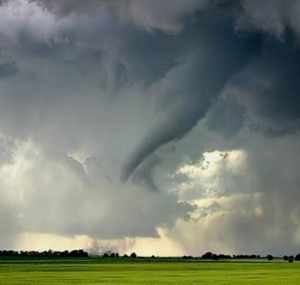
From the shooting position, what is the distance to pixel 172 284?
59.8 m

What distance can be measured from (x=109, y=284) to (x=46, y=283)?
259 inches

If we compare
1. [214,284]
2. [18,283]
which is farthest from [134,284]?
[18,283]

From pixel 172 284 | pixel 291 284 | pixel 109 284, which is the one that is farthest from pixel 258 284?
pixel 109 284

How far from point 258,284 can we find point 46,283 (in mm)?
21068

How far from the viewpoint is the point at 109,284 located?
61.2m

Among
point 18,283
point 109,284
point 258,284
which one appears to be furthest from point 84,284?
point 258,284

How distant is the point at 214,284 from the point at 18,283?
1918 cm

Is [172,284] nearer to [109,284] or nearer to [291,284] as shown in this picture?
[109,284]

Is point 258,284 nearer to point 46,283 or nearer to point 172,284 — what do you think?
point 172,284

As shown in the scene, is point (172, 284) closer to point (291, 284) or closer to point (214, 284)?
point (214, 284)

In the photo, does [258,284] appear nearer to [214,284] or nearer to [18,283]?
[214,284]

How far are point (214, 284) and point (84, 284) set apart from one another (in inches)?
501

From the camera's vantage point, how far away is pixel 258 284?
2421 inches

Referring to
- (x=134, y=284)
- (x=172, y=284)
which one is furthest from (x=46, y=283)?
(x=172, y=284)
